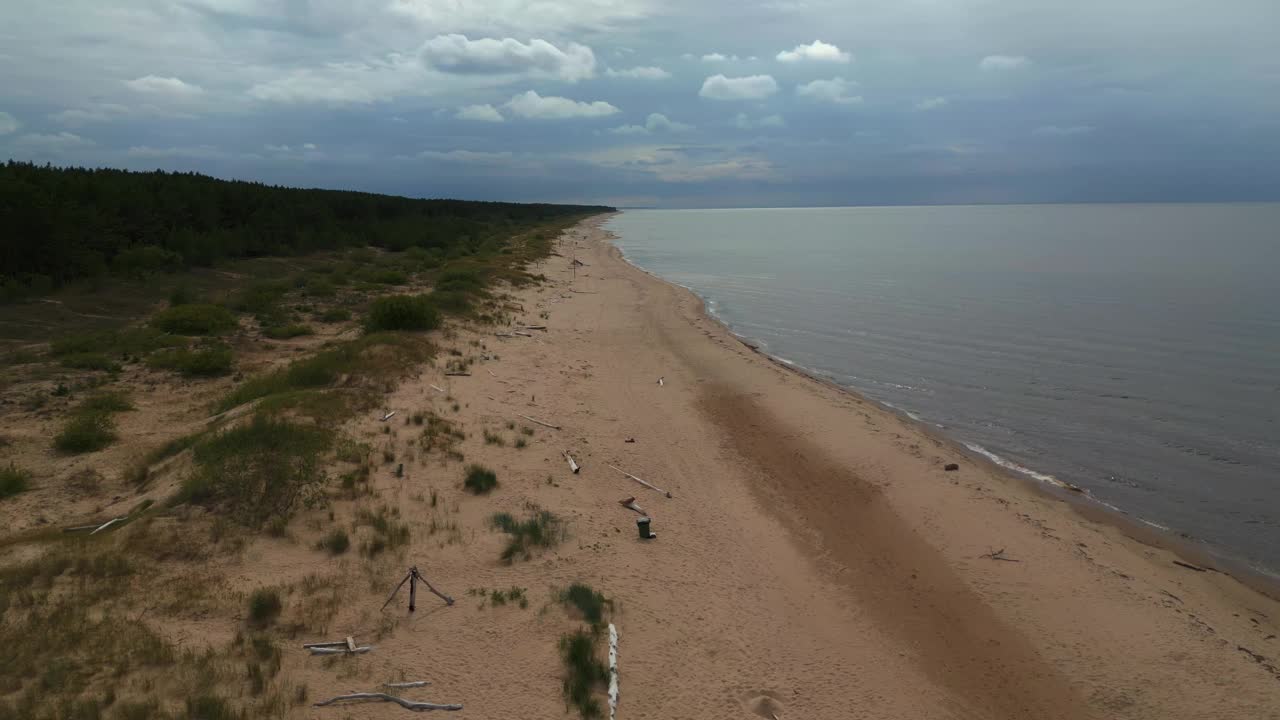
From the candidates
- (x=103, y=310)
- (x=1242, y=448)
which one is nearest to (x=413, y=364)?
(x=103, y=310)

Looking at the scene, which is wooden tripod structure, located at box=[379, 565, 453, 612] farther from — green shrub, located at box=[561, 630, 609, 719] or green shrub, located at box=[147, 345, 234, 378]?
green shrub, located at box=[147, 345, 234, 378]

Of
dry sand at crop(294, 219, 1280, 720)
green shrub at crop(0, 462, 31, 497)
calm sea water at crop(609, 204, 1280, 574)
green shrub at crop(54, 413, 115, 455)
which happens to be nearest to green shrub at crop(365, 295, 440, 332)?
dry sand at crop(294, 219, 1280, 720)

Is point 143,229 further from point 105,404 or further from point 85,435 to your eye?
point 85,435

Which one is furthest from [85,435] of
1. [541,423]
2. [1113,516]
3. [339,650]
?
[1113,516]

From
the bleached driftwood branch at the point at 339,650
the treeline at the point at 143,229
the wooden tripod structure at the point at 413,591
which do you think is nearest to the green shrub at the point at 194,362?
the treeline at the point at 143,229

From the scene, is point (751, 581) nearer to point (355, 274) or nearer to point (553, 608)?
point (553, 608)
